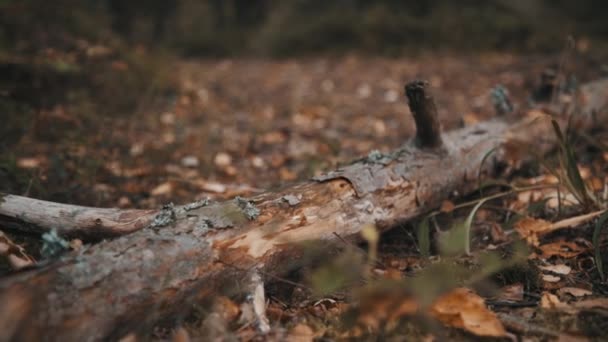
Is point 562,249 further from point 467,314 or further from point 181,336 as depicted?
point 181,336

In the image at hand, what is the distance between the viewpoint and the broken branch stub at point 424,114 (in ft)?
5.23

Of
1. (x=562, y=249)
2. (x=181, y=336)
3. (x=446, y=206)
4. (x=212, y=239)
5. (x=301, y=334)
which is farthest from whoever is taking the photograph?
(x=446, y=206)

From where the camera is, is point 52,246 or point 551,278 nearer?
point 52,246

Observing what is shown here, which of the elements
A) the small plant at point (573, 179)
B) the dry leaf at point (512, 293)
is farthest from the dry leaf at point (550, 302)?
the small plant at point (573, 179)

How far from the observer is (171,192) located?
88.4 inches

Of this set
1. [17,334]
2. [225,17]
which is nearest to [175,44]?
[225,17]

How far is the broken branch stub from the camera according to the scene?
5.23 feet

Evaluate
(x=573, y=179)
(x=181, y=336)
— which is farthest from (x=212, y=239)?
(x=573, y=179)

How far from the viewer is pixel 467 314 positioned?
1103mm

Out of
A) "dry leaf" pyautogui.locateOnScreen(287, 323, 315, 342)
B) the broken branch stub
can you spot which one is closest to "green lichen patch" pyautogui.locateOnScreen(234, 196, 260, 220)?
"dry leaf" pyautogui.locateOnScreen(287, 323, 315, 342)

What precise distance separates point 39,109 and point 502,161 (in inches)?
97.9

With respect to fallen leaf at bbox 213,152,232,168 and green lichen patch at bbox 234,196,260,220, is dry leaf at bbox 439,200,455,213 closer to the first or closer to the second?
green lichen patch at bbox 234,196,260,220

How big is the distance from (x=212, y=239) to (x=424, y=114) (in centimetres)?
88

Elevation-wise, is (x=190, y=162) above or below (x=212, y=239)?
above
